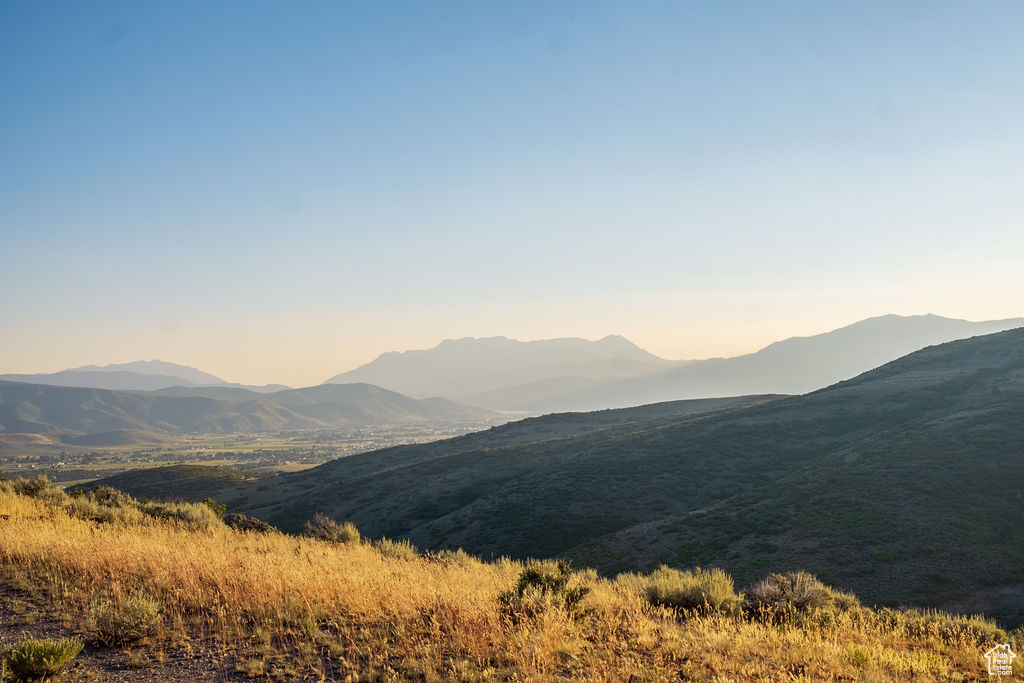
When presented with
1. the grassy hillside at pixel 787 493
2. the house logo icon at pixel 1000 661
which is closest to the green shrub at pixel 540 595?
the house logo icon at pixel 1000 661

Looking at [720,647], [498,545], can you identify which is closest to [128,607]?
[720,647]

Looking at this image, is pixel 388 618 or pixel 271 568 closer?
pixel 388 618

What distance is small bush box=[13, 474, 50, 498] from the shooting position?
19.6 metres

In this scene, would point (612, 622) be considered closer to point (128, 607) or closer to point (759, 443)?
point (128, 607)

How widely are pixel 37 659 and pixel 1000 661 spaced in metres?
13.5

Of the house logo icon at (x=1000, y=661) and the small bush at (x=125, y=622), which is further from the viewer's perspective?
the house logo icon at (x=1000, y=661)

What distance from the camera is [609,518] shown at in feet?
116

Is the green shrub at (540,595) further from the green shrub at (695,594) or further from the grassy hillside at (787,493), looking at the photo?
the grassy hillside at (787,493)

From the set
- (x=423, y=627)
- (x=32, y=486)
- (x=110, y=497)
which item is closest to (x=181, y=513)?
(x=110, y=497)

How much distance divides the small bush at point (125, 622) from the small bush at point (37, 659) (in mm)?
805

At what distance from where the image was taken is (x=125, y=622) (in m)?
7.43

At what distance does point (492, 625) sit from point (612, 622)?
2.24m

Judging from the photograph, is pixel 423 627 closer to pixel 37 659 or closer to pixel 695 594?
pixel 37 659

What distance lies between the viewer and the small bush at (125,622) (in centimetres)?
735
